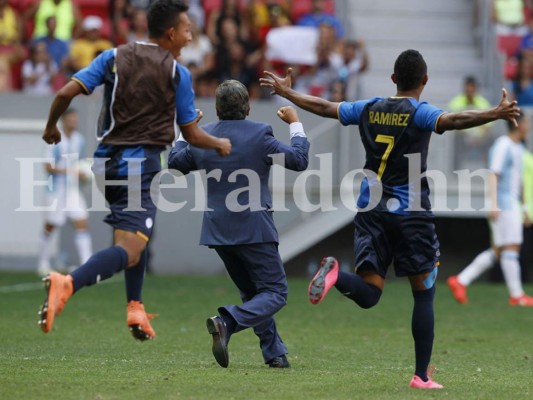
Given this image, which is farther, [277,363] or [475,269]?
[475,269]

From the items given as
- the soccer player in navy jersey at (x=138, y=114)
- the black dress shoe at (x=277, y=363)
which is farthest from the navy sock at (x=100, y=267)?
the black dress shoe at (x=277, y=363)

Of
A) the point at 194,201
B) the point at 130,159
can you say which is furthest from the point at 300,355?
the point at 194,201

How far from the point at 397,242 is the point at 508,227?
7775 millimetres

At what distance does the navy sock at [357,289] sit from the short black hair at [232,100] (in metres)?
1.45

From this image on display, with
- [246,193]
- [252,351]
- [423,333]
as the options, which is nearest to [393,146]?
[246,193]

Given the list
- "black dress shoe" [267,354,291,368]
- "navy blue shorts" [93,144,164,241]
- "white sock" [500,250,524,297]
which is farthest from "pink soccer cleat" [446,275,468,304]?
"navy blue shorts" [93,144,164,241]

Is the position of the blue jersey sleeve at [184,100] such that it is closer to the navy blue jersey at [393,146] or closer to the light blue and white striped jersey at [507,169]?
the navy blue jersey at [393,146]

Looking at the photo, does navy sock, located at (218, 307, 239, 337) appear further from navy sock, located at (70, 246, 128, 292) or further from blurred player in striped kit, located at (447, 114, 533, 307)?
blurred player in striped kit, located at (447, 114, 533, 307)

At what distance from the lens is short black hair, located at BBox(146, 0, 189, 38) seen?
8.24 m

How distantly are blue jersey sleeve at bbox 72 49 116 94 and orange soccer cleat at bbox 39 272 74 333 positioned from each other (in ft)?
4.49

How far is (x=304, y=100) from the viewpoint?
319 inches

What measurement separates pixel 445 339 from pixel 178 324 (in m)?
2.87

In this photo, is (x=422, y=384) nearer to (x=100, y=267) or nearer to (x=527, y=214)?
(x=100, y=267)

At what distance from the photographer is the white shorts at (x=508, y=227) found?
49.7ft
